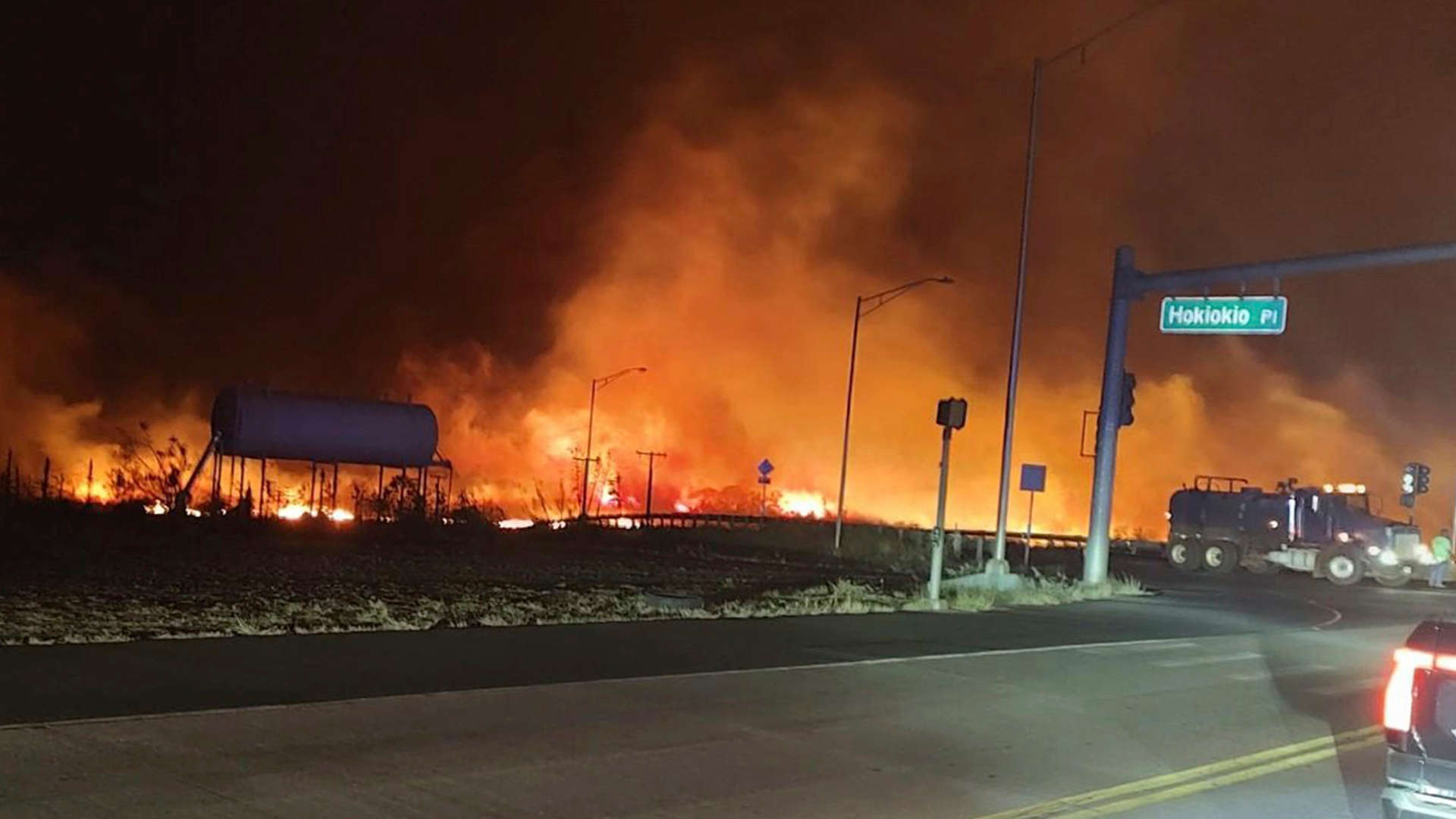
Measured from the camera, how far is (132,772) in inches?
308

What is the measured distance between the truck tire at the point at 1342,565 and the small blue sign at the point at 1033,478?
42.7 ft

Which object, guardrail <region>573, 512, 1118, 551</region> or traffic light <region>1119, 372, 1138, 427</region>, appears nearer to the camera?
traffic light <region>1119, 372, 1138, 427</region>

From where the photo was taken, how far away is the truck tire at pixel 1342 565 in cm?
3806

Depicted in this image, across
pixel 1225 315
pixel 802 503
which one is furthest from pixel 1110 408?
pixel 802 503

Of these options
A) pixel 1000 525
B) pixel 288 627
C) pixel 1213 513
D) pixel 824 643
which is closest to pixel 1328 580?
pixel 1213 513

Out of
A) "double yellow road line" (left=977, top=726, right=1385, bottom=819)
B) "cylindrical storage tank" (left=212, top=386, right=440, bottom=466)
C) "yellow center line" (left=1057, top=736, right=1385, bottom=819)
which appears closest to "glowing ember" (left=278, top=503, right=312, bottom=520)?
"cylindrical storage tank" (left=212, top=386, right=440, bottom=466)

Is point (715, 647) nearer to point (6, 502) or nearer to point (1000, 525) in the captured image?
point (1000, 525)

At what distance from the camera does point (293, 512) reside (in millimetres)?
44375

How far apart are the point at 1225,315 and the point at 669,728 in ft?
56.8

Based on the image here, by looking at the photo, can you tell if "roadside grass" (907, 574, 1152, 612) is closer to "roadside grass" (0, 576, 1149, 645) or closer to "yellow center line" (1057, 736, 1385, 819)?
"roadside grass" (0, 576, 1149, 645)

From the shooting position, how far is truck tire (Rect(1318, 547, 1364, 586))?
3806 centimetres

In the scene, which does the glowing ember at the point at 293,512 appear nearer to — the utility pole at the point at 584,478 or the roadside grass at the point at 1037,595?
the utility pole at the point at 584,478

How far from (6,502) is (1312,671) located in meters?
32.8

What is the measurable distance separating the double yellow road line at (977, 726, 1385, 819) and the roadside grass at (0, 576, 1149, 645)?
8119 millimetres
